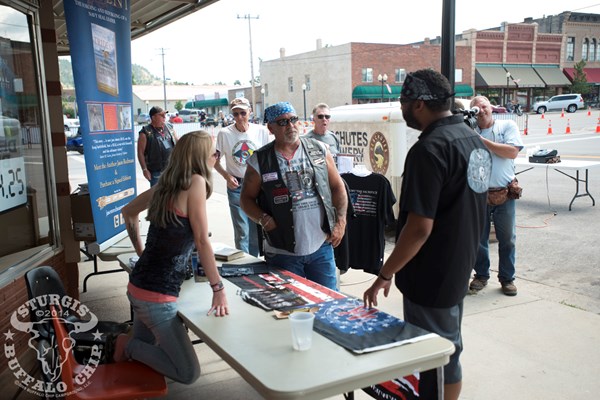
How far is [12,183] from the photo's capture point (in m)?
4.14

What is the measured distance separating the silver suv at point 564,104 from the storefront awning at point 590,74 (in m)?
13.5

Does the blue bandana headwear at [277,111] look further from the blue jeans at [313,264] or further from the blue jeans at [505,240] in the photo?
the blue jeans at [505,240]

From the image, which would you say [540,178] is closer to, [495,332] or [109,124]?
[495,332]

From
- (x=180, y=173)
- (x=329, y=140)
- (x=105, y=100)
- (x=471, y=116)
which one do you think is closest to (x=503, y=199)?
(x=471, y=116)

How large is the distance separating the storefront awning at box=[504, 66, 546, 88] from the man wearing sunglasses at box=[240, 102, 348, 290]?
5630 centimetres

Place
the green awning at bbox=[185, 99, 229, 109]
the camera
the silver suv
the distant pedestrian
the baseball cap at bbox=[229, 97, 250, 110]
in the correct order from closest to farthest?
the camera < the distant pedestrian < the baseball cap at bbox=[229, 97, 250, 110] < the silver suv < the green awning at bbox=[185, 99, 229, 109]

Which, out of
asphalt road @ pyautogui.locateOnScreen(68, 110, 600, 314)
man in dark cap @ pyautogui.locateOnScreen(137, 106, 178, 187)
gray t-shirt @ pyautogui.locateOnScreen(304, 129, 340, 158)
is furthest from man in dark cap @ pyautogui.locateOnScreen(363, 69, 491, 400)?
man in dark cap @ pyautogui.locateOnScreen(137, 106, 178, 187)

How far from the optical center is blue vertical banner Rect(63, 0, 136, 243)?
4.23m

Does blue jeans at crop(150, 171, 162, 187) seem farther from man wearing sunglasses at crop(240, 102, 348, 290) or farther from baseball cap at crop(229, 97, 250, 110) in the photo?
man wearing sunglasses at crop(240, 102, 348, 290)

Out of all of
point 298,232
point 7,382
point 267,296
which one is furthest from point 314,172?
point 7,382

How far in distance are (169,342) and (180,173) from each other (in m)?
0.88

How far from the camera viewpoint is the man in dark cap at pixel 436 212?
92.3 inches

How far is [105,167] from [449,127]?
10.6 ft

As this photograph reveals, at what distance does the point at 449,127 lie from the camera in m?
2.44
